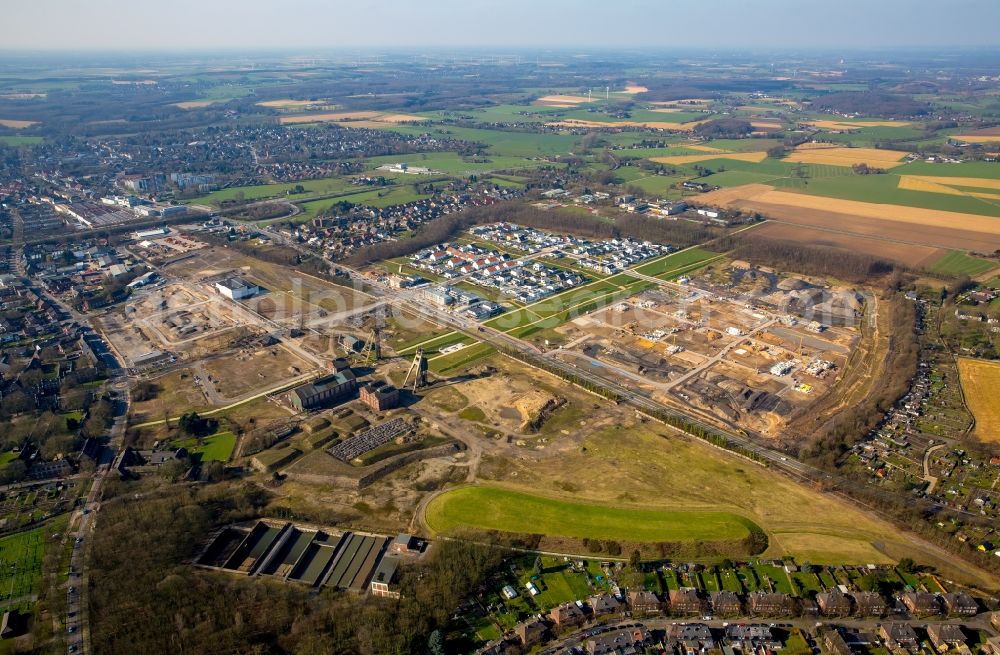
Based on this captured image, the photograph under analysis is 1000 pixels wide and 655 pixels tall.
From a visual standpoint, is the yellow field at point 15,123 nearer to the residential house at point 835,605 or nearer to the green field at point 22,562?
the green field at point 22,562

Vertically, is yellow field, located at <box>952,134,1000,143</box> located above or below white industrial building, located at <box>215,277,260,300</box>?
above

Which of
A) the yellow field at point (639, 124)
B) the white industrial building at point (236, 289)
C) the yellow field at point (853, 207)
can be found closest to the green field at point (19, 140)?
the white industrial building at point (236, 289)

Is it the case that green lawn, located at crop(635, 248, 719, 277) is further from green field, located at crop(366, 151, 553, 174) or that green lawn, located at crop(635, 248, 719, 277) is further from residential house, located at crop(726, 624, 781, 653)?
green field, located at crop(366, 151, 553, 174)

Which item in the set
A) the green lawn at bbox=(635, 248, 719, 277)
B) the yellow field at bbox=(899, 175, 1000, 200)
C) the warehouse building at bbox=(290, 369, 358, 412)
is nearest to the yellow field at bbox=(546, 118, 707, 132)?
the yellow field at bbox=(899, 175, 1000, 200)

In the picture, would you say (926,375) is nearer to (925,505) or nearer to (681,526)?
(925,505)

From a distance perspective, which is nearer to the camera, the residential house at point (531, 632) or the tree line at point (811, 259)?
the residential house at point (531, 632)

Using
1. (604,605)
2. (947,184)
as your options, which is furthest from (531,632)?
(947,184)
